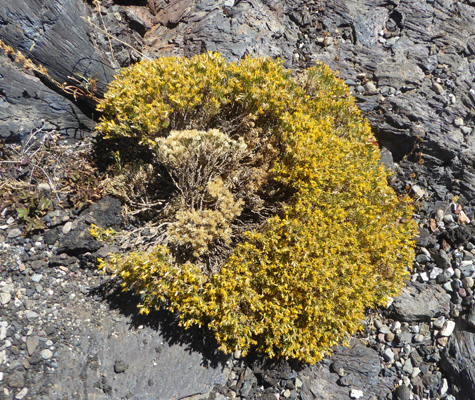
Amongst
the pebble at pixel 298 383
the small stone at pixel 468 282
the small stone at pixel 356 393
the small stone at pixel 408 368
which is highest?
the small stone at pixel 468 282

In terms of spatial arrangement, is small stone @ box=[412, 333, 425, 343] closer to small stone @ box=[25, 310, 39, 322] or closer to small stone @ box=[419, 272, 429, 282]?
small stone @ box=[419, 272, 429, 282]

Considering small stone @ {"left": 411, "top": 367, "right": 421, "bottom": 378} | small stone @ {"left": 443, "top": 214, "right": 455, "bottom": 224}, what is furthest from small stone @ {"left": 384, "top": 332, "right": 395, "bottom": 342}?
small stone @ {"left": 443, "top": 214, "right": 455, "bottom": 224}

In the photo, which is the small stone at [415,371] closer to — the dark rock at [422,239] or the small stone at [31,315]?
the dark rock at [422,239]

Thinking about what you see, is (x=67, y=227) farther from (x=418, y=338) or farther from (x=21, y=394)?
(x=418, y=338)

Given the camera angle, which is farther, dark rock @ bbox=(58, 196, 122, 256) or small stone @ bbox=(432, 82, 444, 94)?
small stone @ bbox=(432, 82, 444, 94)

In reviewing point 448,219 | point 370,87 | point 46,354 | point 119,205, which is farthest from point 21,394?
point 370,87

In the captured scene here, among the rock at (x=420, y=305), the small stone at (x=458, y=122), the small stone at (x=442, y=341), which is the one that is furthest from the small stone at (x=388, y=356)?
the small stone at (x=458, y=122)
